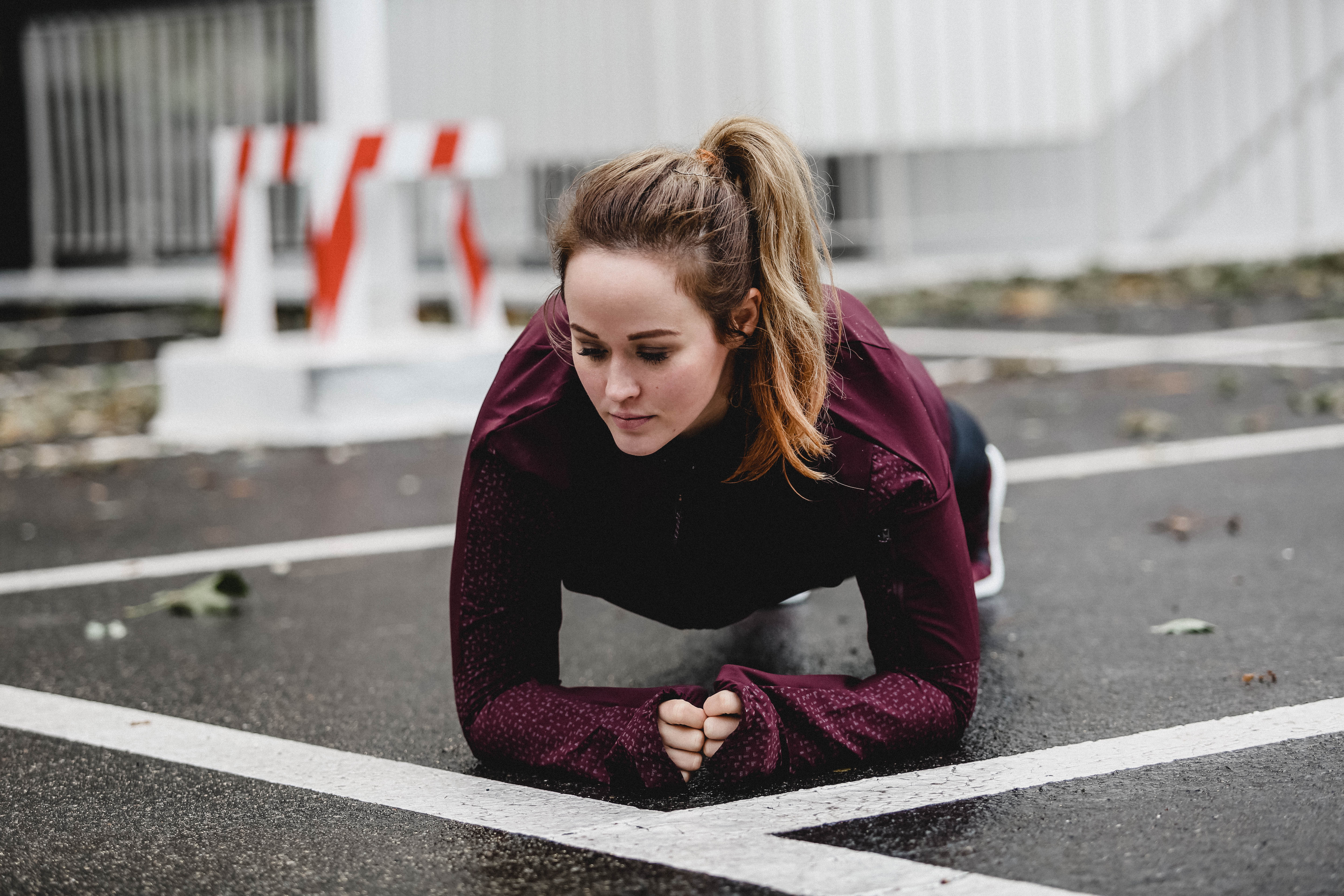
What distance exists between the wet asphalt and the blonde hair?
2.06 feet

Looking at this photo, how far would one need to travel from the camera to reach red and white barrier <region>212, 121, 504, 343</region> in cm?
675

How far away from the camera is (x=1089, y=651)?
3.36 m

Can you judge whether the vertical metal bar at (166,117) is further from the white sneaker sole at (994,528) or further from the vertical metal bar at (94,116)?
the white sneaker sole at (994,528)

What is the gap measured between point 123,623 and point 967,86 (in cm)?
956

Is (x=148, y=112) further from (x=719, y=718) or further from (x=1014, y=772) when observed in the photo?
(x=1014, y=772)

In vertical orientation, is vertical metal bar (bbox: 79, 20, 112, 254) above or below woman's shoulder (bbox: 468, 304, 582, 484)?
above

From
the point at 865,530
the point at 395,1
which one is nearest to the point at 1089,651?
the point at 865,530

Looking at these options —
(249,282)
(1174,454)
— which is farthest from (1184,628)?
(249,282)

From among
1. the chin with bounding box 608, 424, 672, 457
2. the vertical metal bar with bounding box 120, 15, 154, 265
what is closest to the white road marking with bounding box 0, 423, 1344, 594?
the chin with bounding box 608, 424, 672, 457

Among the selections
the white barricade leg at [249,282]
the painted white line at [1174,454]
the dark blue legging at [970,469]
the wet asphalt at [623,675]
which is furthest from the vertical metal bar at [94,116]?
the dark blue legging at [970,469]

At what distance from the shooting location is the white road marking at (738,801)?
87.5 inches

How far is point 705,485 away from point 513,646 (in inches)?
16.9

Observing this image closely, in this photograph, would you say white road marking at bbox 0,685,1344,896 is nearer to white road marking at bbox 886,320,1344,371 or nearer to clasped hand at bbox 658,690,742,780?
clasped hand at bbox 658,690,742,780

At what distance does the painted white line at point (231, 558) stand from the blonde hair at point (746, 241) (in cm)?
234
